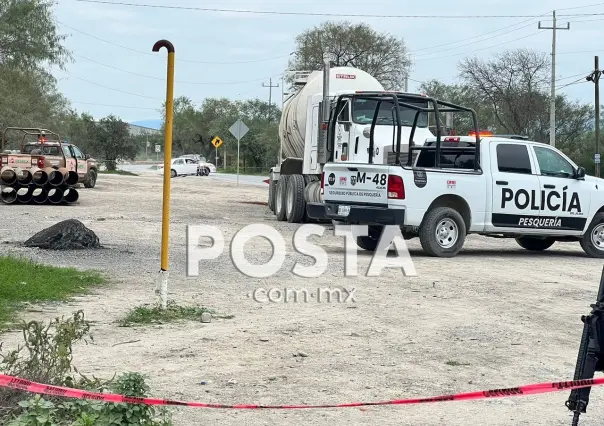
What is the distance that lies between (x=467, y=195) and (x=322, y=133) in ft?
18.0

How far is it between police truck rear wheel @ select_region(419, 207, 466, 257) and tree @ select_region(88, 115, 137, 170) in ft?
225

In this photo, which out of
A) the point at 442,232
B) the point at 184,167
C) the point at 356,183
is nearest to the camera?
the point at 356,183

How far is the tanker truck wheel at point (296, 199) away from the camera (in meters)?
21.2

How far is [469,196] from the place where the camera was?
14.9 meters

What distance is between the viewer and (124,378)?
4812 mm

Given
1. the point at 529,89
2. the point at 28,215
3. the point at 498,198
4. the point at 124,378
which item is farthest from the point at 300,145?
the point at 529,89

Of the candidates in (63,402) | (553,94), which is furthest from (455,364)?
(553,94)

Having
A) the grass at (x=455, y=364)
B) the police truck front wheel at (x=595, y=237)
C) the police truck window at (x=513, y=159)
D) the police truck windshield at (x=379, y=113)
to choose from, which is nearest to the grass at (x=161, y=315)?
the grass at (x=455, y=364)

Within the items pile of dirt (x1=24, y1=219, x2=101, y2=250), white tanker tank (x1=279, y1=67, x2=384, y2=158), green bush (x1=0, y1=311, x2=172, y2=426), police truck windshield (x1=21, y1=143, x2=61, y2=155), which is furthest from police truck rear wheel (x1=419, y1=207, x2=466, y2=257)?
police truck windshield (x1=21, y1=143, x2=61, y2=155)

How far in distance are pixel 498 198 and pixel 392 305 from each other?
578 cm

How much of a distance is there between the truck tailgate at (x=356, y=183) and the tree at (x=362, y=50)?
52.7m

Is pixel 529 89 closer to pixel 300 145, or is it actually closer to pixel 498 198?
pixel 300 145

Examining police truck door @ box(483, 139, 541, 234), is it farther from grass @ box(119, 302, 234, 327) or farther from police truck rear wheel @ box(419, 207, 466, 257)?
grass @ box(119, 302, 234, 327)

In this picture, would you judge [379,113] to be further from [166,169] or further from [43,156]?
[43,156]
